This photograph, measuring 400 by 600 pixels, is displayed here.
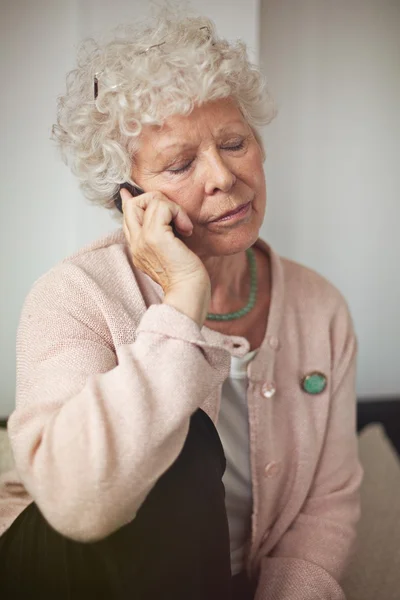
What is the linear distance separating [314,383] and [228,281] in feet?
0.71

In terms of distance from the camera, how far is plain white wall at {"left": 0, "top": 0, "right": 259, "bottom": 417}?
0.78 meters

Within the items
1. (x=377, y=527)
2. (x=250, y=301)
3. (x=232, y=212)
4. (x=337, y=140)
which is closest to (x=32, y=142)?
(x=232, y=212)

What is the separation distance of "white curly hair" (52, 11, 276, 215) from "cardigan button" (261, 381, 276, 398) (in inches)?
13.8

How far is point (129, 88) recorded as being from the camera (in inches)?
32.4

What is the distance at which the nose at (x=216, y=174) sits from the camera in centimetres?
83

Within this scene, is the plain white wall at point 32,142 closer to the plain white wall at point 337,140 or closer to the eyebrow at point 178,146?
the eyebrow at point 178,146

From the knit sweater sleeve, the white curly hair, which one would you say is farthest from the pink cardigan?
the white curly hair

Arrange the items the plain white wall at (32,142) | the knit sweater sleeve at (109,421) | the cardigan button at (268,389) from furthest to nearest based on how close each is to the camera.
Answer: the cardigan button at (268,389)
the plain white wall at (32,142)
the knit sweater sleeve at (109,421)

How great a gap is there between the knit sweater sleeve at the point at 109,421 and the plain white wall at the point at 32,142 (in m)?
0.12

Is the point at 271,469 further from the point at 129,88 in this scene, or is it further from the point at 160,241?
the point at 129,88

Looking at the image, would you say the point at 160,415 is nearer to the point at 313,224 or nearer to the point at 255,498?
the point at 255,498

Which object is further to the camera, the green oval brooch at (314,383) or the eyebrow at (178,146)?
the green oval brooch at (314,383)

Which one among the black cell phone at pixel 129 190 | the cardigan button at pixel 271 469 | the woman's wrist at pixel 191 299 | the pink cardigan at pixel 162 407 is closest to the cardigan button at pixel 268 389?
the pink cardigan at pixel 162 407

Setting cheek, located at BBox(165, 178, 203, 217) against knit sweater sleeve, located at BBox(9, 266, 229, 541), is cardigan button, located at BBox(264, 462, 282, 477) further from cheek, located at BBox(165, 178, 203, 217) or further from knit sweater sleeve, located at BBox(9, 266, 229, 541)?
cheek, located at BBox(165, 178, 203, 217)
